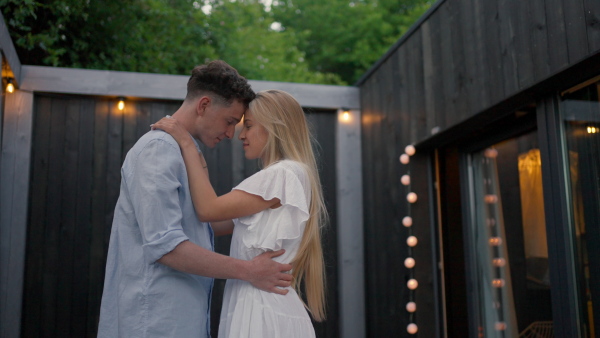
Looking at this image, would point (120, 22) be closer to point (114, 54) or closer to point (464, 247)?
point (114, 54)

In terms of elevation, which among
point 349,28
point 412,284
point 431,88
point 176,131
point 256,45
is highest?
point 349,28

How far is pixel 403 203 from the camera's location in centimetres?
399

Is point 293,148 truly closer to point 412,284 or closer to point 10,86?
point 412,284

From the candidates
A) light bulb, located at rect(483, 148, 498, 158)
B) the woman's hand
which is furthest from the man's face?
light bulb, located at rect(483, 148, 498, 158)

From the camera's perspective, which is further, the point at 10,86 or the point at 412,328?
the point at 10,86

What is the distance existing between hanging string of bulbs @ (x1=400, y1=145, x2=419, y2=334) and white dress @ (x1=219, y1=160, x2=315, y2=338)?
226 cm

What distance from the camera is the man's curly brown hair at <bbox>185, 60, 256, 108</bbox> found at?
179cm

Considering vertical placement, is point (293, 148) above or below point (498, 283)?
above

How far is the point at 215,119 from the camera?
1825mm

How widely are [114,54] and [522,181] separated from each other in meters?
5.25

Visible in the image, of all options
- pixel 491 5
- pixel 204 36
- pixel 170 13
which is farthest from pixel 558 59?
pixel 204 36

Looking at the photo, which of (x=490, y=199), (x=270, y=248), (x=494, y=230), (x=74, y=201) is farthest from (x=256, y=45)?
(x=270, y=248)

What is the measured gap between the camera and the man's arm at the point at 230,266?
4.95 ft

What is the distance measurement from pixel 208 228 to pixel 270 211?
27cm
